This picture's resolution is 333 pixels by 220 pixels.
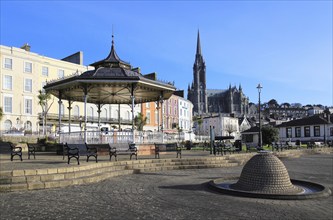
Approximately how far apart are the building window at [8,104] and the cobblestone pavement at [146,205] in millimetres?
46016

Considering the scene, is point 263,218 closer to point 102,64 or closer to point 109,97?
point 102,64

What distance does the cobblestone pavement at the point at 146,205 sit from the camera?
7.11m

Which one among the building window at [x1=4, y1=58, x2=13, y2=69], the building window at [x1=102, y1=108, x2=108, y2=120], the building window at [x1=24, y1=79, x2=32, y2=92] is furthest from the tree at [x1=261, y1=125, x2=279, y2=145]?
the building window at [x1=4, y1=58, x2=13, y2=69]

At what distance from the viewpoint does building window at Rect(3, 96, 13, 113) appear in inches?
1993

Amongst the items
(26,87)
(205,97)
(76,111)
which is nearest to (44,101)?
(26,87)

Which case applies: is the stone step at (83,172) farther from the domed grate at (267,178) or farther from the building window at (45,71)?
the building window at (45,71)

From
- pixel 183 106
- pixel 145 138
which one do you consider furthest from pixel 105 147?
pixel 183 106

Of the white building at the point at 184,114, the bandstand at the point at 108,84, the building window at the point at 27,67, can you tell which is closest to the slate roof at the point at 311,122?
the white building at the point at 184,114

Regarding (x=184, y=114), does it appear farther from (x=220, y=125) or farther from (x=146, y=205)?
(x=146, y=205)

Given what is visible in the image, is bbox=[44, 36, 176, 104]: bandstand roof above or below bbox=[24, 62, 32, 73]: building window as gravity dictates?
below

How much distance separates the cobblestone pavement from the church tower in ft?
577

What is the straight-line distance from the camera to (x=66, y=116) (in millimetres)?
57875

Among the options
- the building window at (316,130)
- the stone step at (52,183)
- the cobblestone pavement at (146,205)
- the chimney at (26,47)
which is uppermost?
the chimney at (26,47)

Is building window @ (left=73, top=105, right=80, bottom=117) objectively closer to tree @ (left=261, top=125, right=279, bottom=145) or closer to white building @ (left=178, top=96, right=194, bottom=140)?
white building @ (left=178, top=96, right=194, bottom=140)
